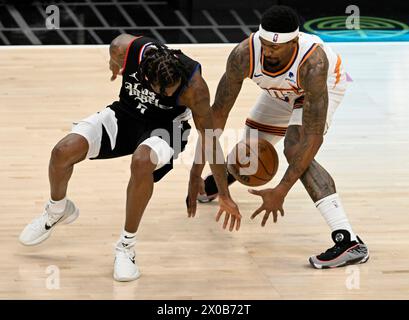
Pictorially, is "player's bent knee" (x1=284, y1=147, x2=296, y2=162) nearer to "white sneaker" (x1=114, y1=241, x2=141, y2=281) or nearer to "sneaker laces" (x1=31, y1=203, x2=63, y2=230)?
"white sneaker" (x1=114, y1=241, x2=141, y2=281)

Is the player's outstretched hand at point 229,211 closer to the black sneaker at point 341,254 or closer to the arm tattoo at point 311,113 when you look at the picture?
the arm tattoo at point 311,113

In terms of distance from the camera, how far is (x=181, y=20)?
11734 mm

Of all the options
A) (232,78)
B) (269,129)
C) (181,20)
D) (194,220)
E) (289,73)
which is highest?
(289,73)

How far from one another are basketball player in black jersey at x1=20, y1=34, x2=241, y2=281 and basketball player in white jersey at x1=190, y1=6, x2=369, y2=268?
29 centimetres

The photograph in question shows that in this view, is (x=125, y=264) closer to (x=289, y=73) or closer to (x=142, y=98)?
(x=142, y=98)

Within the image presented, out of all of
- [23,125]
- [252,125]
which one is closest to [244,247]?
[252,125]

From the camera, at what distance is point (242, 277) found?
5805 millimetres

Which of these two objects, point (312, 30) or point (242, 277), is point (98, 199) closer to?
point (242, 277)

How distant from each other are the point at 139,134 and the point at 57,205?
66 cm

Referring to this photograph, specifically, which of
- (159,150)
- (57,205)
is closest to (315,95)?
(159,150)

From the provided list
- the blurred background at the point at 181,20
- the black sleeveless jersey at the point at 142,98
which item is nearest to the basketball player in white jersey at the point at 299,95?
the black sleeveless jersey at the point at 142,98

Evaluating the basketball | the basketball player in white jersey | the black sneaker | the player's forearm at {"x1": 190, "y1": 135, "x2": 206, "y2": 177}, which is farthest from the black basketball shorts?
the black sneaker

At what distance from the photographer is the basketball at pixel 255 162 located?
20.8 ft

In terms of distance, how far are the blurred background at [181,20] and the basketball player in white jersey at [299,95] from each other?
4.86 meters
